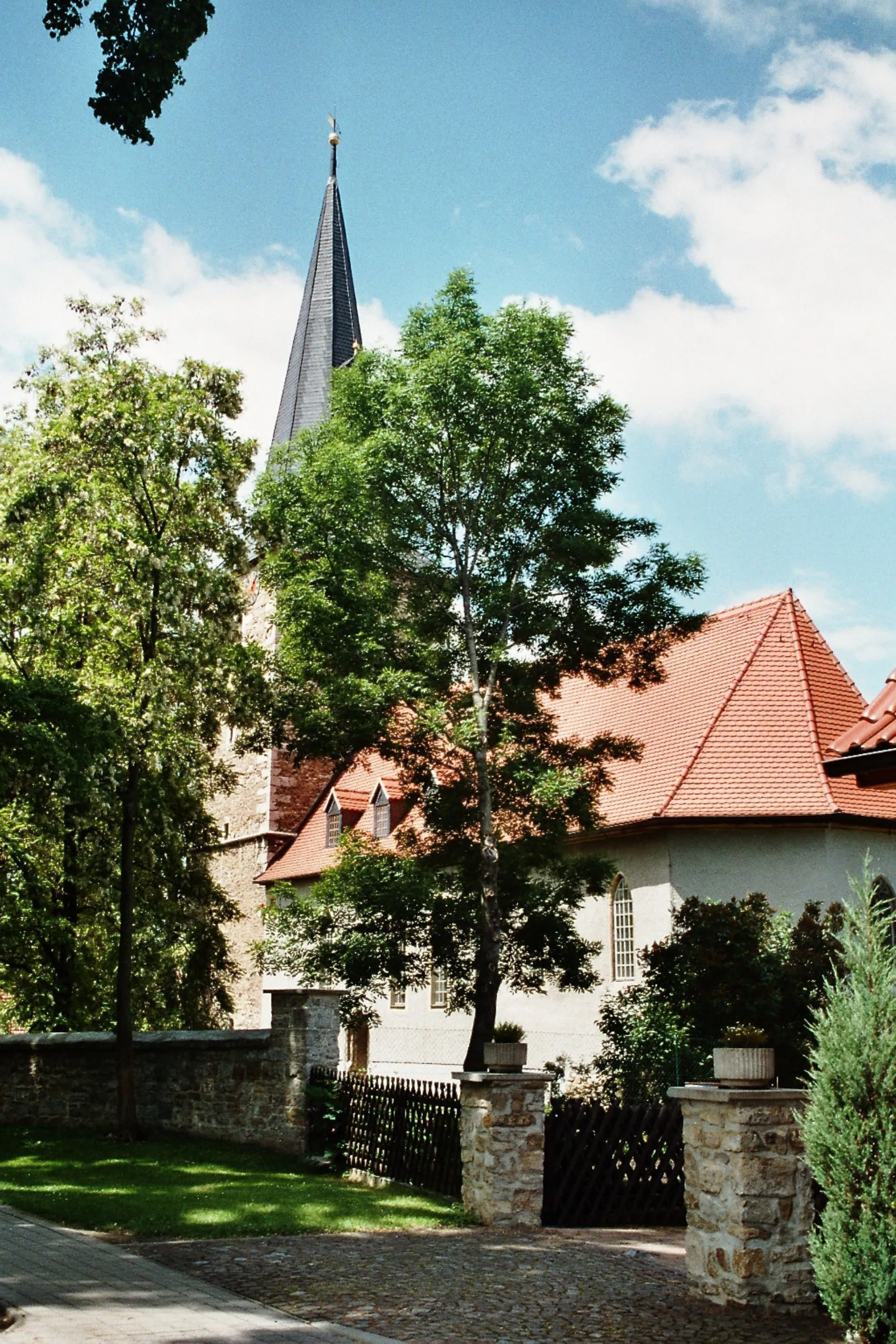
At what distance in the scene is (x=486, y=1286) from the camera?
8.40m

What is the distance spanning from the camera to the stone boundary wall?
615 inches

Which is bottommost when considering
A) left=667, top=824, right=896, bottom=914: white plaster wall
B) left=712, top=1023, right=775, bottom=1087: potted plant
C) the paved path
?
the paved path

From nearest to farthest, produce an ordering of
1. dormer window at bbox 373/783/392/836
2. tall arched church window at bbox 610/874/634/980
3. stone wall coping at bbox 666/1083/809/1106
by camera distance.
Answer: stone wall coping at bbox 666/1083/809/1106
tall arched church window at bbox 610/874/634/980
dormer window at bbox 373/783/392/836

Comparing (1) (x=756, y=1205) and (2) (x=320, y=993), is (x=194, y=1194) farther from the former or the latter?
(1) (x=756, y=1205)

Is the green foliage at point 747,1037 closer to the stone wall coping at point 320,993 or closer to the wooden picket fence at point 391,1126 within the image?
the wooden picket fence at point 391,1126

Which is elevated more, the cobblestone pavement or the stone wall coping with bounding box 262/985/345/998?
the stone wall coping with bounding box 262/985/345/998

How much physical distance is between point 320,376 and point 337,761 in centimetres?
2441

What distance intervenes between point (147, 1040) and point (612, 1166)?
882 cm

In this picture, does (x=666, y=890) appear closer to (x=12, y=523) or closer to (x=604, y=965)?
(x=604, y=965)

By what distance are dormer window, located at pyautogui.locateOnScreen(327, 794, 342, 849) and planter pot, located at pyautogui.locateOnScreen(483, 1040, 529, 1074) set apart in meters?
20.5

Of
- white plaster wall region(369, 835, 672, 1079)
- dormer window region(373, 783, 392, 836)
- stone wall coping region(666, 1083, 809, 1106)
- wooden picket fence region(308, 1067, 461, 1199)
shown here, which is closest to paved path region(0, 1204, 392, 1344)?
stone wall coping region(666, 1083, 809, 1106)

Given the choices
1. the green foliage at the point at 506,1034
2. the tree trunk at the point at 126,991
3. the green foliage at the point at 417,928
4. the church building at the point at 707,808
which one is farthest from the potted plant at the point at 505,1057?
the tree trunk at the point at 126,991

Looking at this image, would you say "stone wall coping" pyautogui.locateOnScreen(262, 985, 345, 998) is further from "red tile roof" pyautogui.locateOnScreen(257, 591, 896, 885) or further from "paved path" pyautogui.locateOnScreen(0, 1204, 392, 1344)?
"paved path" pyautogui.locateOnScreen(0, 1204, 392, 1344)

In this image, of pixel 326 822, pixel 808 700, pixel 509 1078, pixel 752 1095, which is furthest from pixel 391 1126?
pixel 326 822
